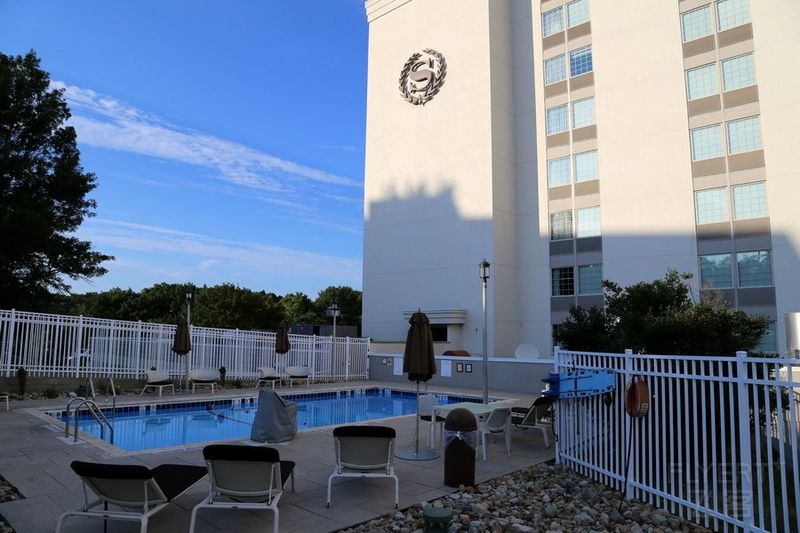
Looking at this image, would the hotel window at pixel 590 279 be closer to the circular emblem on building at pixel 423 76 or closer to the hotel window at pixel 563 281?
the hotel window at pixel 563 281

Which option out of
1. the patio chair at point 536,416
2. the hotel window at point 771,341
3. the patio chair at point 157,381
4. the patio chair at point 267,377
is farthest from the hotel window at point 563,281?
the patio chair at point 157,381

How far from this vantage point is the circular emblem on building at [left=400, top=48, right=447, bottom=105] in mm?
31094

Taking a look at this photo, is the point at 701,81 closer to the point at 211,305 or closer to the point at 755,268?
the point at 755,268

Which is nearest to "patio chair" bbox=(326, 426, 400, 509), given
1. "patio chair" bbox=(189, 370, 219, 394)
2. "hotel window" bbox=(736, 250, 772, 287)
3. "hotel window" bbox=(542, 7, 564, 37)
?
"patio chair" bbox=(189, 370, 219, 394)

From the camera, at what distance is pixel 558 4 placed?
93.0 ft

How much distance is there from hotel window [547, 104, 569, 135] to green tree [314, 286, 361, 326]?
39.4 meters

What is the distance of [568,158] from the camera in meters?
27.3

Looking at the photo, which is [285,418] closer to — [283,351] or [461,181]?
[283,351]

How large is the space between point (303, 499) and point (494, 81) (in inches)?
1071

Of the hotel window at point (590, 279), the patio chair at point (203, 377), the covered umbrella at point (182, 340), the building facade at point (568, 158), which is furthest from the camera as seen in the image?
the hotel window at point (590, 279)

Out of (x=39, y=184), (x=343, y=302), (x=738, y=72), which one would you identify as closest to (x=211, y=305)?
(x=343, y=302)

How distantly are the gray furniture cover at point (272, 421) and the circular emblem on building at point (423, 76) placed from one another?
2587cm

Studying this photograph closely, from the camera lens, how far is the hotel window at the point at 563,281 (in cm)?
2700

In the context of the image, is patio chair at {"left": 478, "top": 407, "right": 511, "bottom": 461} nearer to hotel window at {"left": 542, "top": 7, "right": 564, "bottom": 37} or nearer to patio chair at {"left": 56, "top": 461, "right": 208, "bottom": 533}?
patio chair at {"left": 56, "top": 461, "right": 208, "bottom": 533}
